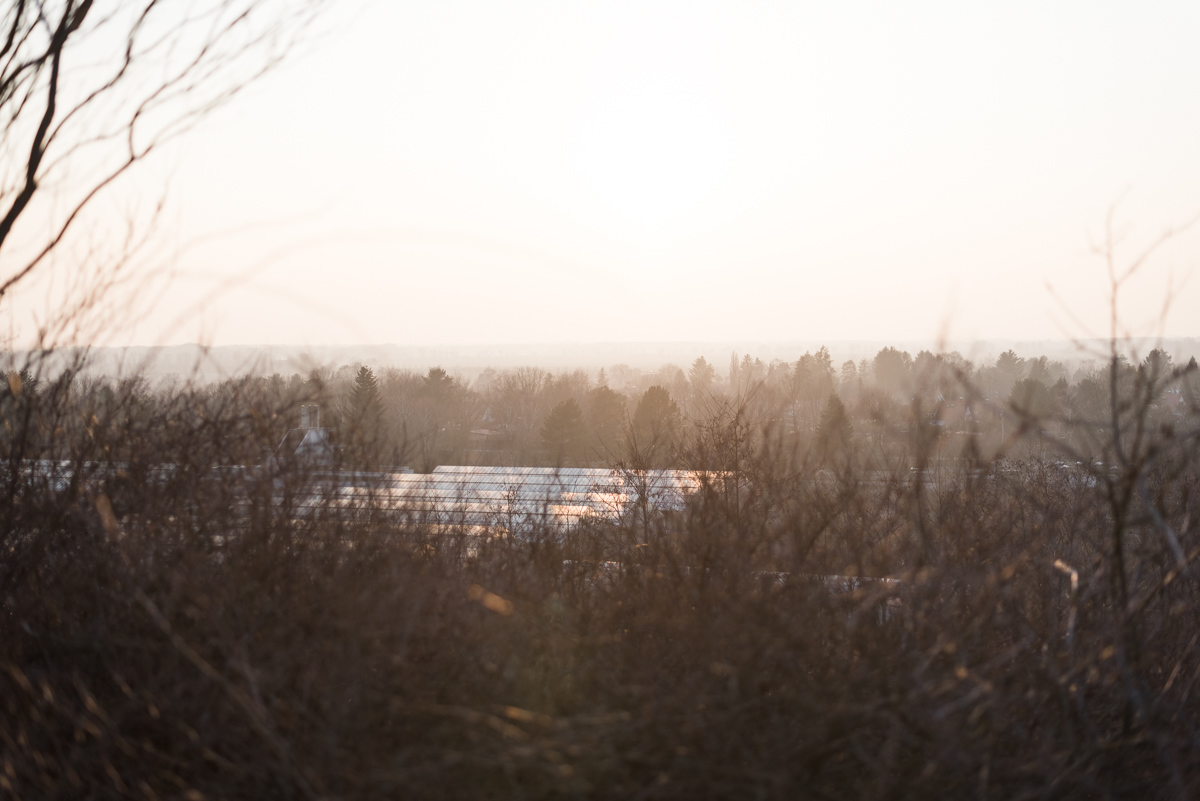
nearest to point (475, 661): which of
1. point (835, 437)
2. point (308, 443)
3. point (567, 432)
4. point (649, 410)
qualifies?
point (308, 443)

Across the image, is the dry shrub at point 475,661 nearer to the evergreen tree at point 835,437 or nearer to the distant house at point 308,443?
the distant house at point 308,443

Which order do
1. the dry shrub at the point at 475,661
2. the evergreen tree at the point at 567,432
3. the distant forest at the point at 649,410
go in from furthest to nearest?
1. the evergreen tree at the point at 567,432
2. the distant forest at the point at 649,410
3. the dry shrub at the point at 475,661

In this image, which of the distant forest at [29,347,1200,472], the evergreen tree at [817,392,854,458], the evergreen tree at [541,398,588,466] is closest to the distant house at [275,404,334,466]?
the distant forest at [29,347,1200,472]

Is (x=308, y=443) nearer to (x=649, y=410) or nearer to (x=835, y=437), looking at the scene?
(x=835, y=437)

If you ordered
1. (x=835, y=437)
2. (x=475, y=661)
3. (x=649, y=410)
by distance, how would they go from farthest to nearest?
(x=649, y=410) → (x=835, y=437) → (x=475, y=661)

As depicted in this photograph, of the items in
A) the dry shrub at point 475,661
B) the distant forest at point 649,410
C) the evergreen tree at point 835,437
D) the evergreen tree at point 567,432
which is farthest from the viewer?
the evergreen tree at point 567,432

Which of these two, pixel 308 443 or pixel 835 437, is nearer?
pixel 308 443

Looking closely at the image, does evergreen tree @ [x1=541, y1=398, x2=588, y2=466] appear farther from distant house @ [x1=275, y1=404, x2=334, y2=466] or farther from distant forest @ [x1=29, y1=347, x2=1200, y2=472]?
distant house @ [x1=275, y1=404, x2=334, y2=466]

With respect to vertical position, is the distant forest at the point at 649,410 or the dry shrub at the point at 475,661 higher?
the distant forest at the point at 649,410

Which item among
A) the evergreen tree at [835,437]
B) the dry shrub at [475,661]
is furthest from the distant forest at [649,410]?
the dry shrub at [475,661]

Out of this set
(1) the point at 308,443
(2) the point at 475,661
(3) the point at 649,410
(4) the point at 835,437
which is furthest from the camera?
(3) the point at 649,410

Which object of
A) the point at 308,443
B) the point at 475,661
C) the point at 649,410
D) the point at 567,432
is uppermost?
the point at 649,410

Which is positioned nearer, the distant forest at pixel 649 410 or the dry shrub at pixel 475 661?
the dry shrub at pixel 475 661

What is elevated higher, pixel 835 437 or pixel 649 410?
pixel 649 410
